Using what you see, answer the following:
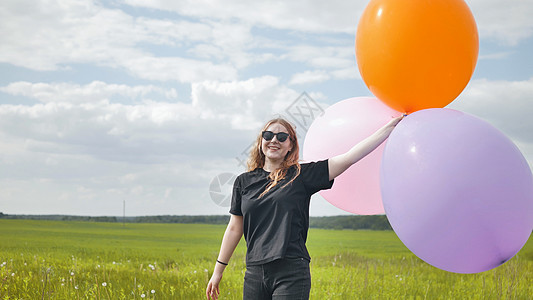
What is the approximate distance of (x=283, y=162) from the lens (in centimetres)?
304

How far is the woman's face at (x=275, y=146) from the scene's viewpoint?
9.79ft

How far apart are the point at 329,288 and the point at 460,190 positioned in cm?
353

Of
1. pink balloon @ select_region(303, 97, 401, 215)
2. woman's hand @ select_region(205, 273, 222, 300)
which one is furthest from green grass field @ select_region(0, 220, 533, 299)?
pink balloon @ select_region(303, 97, 401, 215)

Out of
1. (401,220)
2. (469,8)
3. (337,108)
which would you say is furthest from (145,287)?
(469,8)

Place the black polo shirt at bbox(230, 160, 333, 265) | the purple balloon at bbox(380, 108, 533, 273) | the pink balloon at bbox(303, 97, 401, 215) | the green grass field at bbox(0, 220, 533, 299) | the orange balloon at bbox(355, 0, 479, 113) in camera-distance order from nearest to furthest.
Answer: the purple balloon at bbox(380, 108, 533, 273) < the black polo shirt at bbox(230, 160, 333, 265) < the orange balloon at bbox(355, 0, 479, 113) < the pink balloon at bbox(303, 97, 401, 215) < the green grass field at bbox(0, 220, 533, 299)

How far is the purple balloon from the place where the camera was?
2.62 m

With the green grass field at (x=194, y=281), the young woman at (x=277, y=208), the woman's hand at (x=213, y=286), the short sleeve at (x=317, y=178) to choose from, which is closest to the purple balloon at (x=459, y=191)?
the young woman at (x=277, y=208)

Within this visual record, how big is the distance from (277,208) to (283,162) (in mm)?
351

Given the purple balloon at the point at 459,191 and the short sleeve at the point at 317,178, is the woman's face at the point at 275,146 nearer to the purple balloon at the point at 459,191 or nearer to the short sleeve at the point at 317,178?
the short sleeve at the point at 317,178

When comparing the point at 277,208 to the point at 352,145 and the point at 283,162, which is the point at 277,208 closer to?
the point at 283,162

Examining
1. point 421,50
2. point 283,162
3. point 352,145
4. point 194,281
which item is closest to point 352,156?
point 283,162

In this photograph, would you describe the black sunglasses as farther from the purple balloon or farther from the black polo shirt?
the purple balloon

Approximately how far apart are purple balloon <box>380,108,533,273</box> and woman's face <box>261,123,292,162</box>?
658 millimetres

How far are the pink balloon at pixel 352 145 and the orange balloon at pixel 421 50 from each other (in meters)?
0.28
